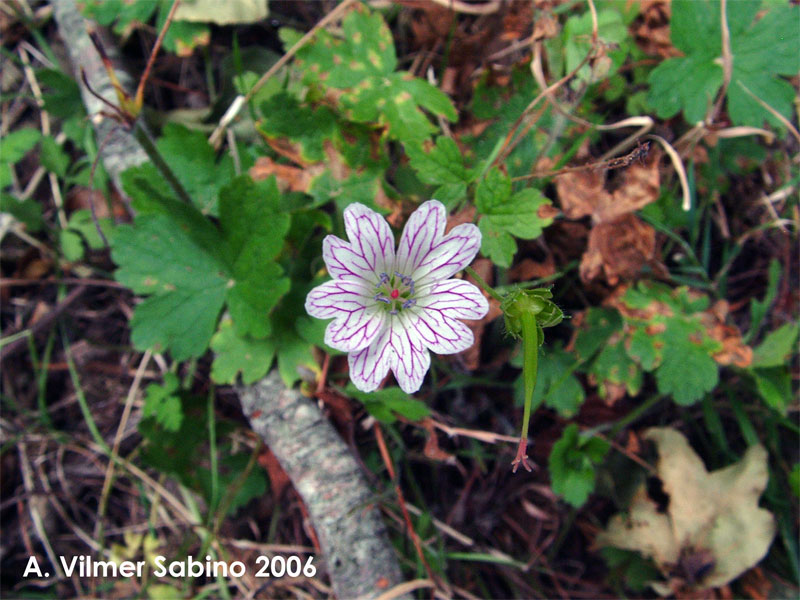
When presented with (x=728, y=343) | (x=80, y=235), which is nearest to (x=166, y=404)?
(x=80, y=235)

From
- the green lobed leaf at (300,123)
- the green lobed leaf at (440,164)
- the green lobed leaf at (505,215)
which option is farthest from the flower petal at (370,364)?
the green lobed leaf at (300,123)

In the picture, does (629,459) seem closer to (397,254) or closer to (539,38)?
(397,254)

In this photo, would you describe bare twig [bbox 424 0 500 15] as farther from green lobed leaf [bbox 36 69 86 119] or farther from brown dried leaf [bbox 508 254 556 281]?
green lobed leaf [bbox 36 69 86 119]

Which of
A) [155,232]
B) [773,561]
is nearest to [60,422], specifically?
[155,232]

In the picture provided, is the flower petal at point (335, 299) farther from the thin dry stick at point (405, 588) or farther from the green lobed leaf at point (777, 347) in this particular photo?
the green lobed leaf at point (777, 347)

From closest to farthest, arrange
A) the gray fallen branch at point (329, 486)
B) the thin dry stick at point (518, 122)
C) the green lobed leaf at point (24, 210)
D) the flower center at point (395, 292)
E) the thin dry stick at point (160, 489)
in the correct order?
the flower center at point (395, 292)
the thin dry stick at point (518, 122)
the gray fallen branch at point (329, 486)
the thin dry stick at point (160, 489)
the green lobed leaf at point (24, 210)

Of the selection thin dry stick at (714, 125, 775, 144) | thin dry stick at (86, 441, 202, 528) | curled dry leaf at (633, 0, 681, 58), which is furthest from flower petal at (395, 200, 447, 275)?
thin dry stick at (86, 441, 202, 528)
